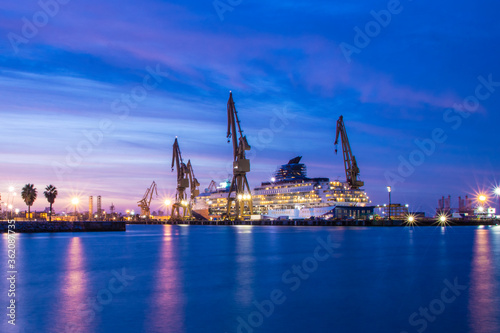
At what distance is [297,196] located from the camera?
11769cm

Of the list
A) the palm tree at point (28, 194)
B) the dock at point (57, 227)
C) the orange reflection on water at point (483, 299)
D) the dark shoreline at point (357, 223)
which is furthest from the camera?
the dark shoreline at point (357, 223)

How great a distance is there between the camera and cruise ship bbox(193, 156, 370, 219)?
110m

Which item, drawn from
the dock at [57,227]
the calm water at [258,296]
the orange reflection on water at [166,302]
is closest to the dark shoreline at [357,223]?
the dock at [57,227]

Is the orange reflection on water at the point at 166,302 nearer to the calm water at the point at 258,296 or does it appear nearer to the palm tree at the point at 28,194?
the calm water at the point at 258,296

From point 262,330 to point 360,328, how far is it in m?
2.61

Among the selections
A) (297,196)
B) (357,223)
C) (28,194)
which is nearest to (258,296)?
(28,194)

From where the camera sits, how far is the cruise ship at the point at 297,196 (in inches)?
4328

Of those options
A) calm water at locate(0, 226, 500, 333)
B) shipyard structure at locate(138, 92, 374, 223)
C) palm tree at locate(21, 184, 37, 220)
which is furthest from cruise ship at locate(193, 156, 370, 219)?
calm water at locate(0, 226, 500, 333)

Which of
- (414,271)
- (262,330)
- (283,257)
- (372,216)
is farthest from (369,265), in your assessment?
(372,216)

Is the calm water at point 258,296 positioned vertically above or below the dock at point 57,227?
above

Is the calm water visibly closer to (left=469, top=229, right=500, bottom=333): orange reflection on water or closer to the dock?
(left=469, top=229, right=500, bottom=333): orange reflection on water

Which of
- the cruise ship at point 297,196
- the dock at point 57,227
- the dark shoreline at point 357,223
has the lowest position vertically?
the dark shoreline at point 357,223

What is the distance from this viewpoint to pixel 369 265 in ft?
87.7

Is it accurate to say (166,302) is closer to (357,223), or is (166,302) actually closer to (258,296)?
(258,296)
